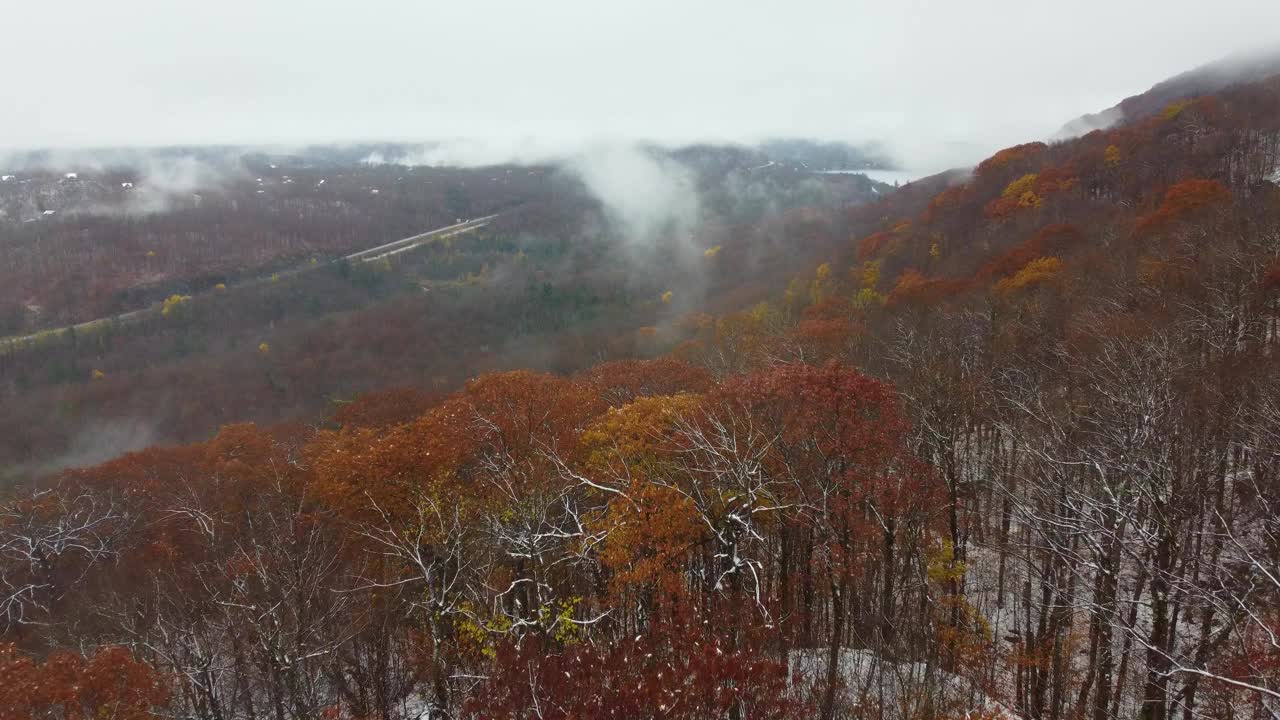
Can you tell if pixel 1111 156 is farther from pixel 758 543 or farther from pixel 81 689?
Result: pixel 81 689

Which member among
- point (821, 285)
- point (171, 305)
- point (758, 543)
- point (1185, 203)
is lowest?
point (171, 305)

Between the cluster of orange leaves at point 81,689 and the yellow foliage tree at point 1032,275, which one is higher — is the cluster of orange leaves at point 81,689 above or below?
below

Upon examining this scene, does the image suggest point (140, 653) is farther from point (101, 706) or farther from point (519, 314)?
point (519, 314)

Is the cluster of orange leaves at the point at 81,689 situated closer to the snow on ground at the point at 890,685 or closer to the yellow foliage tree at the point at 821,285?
the snow on ground at the point at 890,685

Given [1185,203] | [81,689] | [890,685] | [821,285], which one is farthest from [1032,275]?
[81,689]

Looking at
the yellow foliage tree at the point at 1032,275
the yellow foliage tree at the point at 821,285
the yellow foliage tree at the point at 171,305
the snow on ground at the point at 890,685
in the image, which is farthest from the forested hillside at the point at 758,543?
the yellow foliage tree at the point at 171,305

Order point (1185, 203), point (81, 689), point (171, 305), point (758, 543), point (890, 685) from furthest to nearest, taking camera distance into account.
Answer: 1. point (171, 305)
2. point (1185, 203)
3. point (758, 543)
4. point (890, 685)
5. point (81, 689)

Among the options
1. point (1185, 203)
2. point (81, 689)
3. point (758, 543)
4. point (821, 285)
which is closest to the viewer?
point (81, 689)

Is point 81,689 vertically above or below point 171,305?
above

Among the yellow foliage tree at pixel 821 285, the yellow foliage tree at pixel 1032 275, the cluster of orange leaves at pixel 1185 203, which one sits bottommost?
the yellow foliage tree at pixel 821 285

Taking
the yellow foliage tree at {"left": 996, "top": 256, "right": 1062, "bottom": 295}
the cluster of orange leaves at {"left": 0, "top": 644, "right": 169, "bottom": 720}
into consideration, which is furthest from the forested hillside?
the yellow foliage tree at {"left": 996, "top": 256, "right": 1062, "bottom": 295}

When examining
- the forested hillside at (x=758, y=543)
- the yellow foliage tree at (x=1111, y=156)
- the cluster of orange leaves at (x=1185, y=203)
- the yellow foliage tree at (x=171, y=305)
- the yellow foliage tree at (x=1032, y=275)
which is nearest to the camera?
the forested hillside at (x=758, y=543)
